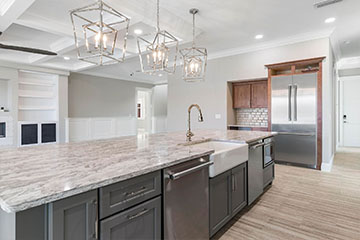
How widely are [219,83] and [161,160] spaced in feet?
15.7

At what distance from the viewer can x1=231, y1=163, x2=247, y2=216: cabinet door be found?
87.0 inches

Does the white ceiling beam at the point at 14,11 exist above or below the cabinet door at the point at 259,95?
above

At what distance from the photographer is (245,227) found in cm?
225

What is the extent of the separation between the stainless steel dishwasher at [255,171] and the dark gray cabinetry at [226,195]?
0.48ft

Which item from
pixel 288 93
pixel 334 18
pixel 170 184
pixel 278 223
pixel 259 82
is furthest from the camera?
pixel 259 82

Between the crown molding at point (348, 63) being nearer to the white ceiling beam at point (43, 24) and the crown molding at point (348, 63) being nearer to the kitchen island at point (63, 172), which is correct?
the kitchen island at point (63, 172)

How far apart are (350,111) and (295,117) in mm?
4281

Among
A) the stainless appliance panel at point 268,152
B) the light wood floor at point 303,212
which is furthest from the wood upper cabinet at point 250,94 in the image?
the stainless appliance panel at point 268,152

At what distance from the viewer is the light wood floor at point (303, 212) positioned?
214 centimetres

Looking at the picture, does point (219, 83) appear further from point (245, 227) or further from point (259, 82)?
point (245, 227)

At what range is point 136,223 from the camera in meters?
1.23

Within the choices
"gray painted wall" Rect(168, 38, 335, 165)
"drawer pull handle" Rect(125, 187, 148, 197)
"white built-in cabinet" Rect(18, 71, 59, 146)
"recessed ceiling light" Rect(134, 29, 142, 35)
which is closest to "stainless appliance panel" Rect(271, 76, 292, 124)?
"gray painted wall" Rect(168, 38, 335, 165)

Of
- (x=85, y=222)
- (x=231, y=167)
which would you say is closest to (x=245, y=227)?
(x=231, y=167)

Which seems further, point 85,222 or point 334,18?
point 334,18
